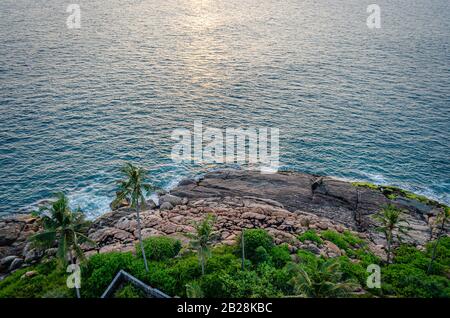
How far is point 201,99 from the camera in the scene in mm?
102000

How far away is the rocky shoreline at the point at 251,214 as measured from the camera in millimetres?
56172

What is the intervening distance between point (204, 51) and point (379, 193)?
9102 centimetres

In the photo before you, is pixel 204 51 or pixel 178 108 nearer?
pixel 178 108

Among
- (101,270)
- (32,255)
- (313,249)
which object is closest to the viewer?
(101,270)

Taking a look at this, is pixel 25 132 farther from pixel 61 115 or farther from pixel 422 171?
pixel 422 171

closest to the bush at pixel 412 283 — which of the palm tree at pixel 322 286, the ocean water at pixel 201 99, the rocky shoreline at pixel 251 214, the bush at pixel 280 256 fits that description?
the rocky shoreline at pixel 251 214

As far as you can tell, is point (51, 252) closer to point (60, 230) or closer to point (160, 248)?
point (160, 248)

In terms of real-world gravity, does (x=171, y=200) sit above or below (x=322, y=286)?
below

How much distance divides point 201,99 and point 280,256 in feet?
200

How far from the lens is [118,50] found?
431ft

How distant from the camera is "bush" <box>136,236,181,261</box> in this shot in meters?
50.5

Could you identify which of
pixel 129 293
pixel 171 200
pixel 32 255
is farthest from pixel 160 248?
pixel 32 255

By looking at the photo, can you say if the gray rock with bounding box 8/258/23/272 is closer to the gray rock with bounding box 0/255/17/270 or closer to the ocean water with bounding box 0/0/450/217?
the gray rock with bounding box 0/255/17/270
